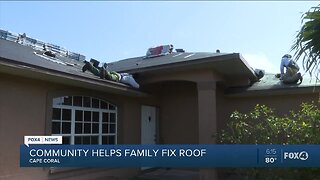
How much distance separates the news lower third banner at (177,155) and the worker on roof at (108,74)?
12.0 ft

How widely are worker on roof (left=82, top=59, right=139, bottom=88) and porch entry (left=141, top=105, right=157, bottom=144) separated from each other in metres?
1.75

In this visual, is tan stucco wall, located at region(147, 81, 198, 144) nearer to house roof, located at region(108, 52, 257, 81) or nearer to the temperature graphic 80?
house roof, located at region(108, 52, 257, 81)

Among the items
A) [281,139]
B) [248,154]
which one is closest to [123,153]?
[248,154]

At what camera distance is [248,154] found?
27.1 feet

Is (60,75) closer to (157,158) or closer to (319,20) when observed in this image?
(157,158)

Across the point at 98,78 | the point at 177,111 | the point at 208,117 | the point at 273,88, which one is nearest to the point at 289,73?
the point at 273,88

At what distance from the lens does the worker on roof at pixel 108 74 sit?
455 inches

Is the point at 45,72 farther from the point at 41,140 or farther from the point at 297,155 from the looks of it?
the point at 297,155

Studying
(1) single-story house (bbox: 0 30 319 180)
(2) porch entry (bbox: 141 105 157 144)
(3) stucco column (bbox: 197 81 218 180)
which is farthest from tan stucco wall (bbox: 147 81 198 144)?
(3) stucco column (bbox: 197 81 218 180)

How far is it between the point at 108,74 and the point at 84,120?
60.0 inches

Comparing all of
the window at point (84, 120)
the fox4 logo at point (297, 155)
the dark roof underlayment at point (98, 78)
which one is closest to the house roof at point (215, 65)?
the dark roof underlayment at point (98, 78)

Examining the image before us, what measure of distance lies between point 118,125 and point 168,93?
312 centimetres

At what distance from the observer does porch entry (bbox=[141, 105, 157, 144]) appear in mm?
14195

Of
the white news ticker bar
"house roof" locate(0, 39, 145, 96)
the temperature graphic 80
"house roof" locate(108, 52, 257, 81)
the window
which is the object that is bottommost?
the temperature graphic 80
